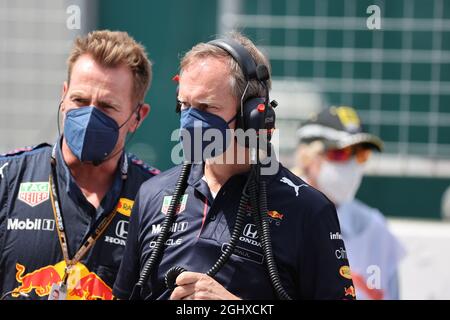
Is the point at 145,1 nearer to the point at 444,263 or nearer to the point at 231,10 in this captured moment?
the point at 231,10

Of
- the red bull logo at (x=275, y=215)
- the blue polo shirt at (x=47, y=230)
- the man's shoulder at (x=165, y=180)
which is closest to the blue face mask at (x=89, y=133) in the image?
the blue polo shirt at (x=47, y=230)

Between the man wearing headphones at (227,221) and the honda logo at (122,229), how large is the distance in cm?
41

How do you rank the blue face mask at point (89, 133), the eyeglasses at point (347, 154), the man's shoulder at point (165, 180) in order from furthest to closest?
1. the eyeglasses at point (347, 154)
2. the blue face mask at point (89, 133)
3. the man's shoulder at point (165, 180)

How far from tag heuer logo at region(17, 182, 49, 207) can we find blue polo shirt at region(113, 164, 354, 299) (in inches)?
26.5

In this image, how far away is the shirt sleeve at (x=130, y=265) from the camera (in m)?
3.31

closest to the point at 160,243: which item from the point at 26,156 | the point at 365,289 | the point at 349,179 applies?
the point at 26,156

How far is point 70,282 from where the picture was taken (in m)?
3.62

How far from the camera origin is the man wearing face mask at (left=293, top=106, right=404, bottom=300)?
17.1 feet

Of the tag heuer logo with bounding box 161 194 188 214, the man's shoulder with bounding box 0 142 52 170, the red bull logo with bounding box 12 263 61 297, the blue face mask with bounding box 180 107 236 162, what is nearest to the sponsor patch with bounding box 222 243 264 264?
the tag heuer logo with bounding box 161 194 188 214

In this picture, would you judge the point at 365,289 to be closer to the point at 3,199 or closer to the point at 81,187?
the point at 81,187

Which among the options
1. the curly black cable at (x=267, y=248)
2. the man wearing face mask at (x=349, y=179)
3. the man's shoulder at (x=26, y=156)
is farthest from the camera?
the man wearing face mask at (x=349, y=179)

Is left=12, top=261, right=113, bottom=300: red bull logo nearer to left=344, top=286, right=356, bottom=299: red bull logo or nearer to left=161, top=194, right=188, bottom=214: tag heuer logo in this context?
left=161, top=194, right=188, bottom=214: tag heuer logo

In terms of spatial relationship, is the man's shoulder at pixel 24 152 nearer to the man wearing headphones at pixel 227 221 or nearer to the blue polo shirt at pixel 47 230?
the blue polo shirt at pixel 47 230
